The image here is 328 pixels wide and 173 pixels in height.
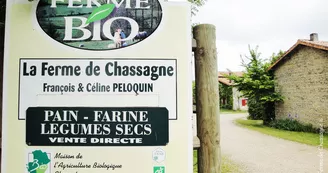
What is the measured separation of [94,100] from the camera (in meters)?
2.33

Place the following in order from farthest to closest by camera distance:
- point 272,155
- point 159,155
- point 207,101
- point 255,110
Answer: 1. point 255,110
2. point 272,155
3. point 207,101
4. point 159,155

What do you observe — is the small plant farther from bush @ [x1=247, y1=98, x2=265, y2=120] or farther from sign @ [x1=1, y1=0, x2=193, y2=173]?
sign @ [x1=1, y1=0, x2=193, y2=173]

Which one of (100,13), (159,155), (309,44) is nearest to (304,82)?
(309,44)

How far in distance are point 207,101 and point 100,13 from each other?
1.13m

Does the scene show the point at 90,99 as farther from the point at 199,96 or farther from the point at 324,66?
the point at 324,66

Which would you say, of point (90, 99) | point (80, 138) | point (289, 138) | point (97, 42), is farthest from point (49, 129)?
point (289, 138)

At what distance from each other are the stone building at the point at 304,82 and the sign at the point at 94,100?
1609 centimetres

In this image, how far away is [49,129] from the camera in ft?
7.67

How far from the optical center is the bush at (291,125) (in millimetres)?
17469

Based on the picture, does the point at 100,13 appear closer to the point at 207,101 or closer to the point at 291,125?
the point at 207,101

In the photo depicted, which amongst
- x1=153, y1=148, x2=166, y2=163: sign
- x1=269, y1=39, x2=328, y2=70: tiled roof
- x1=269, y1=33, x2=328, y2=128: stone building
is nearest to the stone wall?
x1=269, y1=33, x2=328, y2=128: stone building

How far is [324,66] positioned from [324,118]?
2909 millimetres

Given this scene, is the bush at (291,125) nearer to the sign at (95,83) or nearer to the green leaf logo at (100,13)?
the sign at (95,83)

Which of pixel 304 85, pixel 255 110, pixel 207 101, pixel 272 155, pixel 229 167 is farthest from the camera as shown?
pixel 255 110
